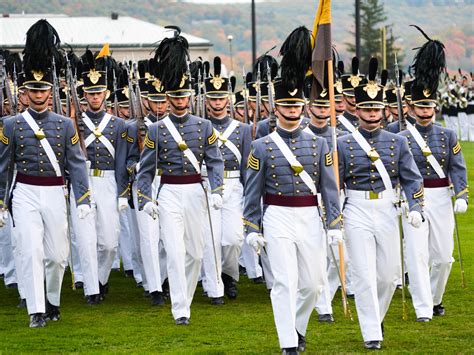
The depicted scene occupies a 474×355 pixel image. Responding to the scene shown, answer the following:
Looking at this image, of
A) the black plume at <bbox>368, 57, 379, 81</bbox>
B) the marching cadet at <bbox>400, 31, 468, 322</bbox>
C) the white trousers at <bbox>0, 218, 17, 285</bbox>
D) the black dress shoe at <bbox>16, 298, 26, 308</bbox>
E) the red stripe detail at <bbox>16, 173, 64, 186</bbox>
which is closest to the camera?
the black plume at <bbox>368, 57, 379, 81</bbox>

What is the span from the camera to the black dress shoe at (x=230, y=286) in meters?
15.1

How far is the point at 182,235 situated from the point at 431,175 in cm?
241

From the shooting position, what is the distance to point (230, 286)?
15156 millimetres

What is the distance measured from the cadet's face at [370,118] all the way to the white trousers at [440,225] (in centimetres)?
151

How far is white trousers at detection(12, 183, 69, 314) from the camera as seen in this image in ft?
41.4

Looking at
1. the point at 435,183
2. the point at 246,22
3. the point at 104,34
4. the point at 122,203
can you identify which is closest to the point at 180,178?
the point at 122,203

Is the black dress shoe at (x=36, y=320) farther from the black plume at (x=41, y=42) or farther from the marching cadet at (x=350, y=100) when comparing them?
the marching cadet at (x=350, y=100)

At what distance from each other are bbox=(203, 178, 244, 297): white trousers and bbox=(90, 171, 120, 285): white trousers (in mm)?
996

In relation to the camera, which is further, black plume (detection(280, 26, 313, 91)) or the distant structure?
the distant structure

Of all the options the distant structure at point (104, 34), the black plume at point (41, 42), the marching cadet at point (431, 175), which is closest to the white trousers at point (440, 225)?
the marching cadet at point (431, 175)

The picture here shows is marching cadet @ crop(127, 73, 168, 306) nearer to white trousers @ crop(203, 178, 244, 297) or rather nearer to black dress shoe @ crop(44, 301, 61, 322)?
white trousers @ crop(203, 178, 244, 297)

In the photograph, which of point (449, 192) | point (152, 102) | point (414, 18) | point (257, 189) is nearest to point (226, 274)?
point (152, 102)

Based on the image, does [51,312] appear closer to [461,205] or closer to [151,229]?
[151,229]

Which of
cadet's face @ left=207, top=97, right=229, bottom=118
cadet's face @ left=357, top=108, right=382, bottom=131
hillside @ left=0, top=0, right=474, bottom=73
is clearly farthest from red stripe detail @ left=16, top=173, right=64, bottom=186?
hillside @ left=0, top=0, right=474, bottom=73
